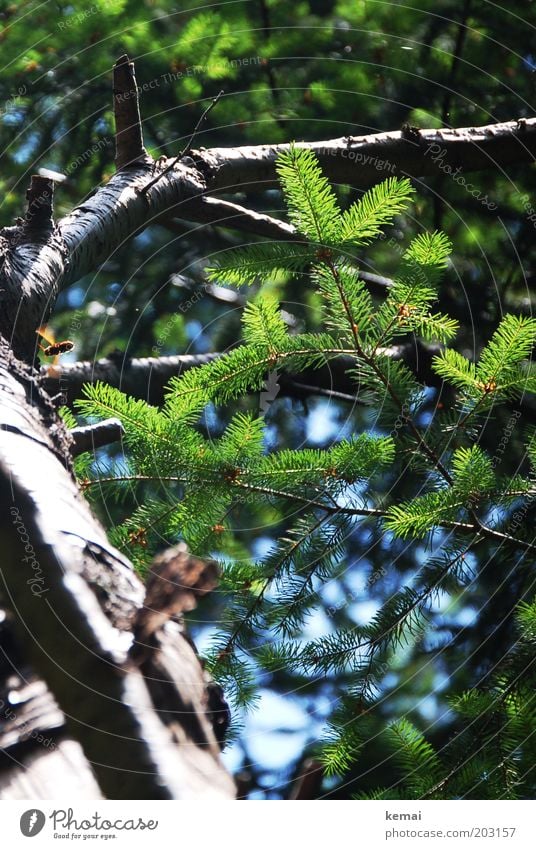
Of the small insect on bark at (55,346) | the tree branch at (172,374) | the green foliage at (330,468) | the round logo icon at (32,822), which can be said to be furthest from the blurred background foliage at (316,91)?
the round logo icon at (32,822)

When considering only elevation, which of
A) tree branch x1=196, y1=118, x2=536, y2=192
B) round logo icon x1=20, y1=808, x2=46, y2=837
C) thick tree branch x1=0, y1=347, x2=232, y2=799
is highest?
tree branch x1=196, y1=118, x2=536, y2=192

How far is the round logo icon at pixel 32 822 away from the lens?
0.58 meters

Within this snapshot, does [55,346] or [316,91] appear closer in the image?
[55,346]

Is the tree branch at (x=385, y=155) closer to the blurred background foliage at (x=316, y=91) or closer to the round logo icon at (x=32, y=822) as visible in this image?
the blurred background foliage at (x=316, y=91)

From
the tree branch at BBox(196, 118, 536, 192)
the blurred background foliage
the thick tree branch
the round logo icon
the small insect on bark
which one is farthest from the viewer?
the blurred background foliage

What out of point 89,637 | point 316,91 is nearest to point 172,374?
point 316,91

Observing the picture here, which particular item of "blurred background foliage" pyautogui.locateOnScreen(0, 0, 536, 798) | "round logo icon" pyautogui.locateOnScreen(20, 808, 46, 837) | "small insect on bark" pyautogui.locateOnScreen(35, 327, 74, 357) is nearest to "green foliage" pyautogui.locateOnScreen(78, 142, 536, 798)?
"small insect on bark" pyautogui.locateOnScreen(35, 327, 74, 357)

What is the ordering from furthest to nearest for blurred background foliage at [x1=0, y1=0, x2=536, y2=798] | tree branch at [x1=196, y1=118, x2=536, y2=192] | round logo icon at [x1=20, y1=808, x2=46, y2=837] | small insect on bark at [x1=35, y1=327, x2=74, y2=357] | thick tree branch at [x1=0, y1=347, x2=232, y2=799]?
blurred background foliage at [x1=0, y1=0, x2=536, y2=798], tree branch at [x1=196, y1=118, x2=536, y2=192], small insect on bark at [x1=35, y1=327, x2=74, y2=357], round logo icon at [x1=20, y1=808, x2=46, y2=837], thick tree branch at [x1=0, y1=347, x2=232, y2=799]

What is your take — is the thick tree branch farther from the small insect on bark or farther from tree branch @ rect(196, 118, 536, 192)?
tree branch @ rect(196, 118, 536, 192)

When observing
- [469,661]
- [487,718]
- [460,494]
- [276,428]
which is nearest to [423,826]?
[487,718]

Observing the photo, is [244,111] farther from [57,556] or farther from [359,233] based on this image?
[57,556]

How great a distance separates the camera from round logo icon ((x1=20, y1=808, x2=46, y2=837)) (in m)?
0.58

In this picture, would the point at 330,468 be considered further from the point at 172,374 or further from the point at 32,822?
the point at 172,374

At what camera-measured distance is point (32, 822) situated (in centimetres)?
60
